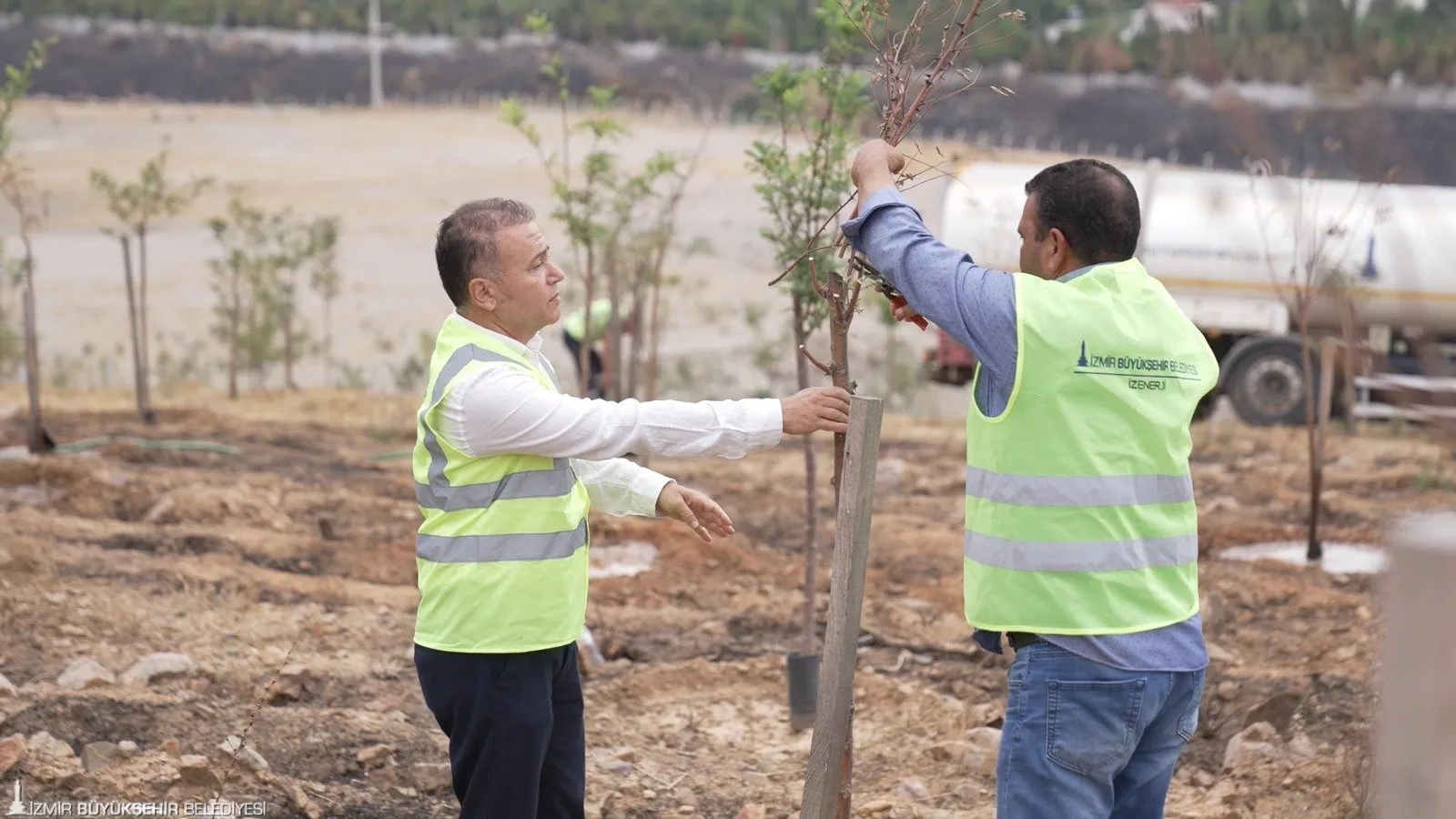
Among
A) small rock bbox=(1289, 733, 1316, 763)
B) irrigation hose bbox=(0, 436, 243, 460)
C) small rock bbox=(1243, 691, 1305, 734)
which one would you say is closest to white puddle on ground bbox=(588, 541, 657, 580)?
small rock bbox=(1243, 691, 1305, 734)

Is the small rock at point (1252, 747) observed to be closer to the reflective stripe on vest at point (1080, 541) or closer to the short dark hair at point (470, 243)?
the reflective stripe on vest at point (1080, 541)

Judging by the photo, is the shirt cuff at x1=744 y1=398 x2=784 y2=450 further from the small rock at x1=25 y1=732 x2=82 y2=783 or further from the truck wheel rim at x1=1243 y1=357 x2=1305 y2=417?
the truck wheel rim at x1=1243 y1=357 x2=1305 y2=417

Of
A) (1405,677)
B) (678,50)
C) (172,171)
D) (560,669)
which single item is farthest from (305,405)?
(678,50)

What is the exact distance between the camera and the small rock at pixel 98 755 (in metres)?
4.63

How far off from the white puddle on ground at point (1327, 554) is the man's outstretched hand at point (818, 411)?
686 centimetres

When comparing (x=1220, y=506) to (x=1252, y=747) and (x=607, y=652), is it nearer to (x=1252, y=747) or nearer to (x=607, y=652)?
(x=607, y=652)

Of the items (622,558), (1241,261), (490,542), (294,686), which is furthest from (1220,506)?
(490,542)

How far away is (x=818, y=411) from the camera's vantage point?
10.3ft

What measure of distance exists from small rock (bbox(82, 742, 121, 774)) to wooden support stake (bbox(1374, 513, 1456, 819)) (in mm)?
4169

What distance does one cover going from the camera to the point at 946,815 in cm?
473

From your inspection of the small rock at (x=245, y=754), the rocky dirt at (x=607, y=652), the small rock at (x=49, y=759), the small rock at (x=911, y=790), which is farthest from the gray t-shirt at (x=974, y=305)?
the small rock at (x=49, y=759)

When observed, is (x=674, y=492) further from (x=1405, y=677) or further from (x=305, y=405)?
(x=305, y=405)

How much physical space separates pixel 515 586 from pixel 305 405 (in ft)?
48.9

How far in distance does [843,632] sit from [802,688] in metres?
2.71
